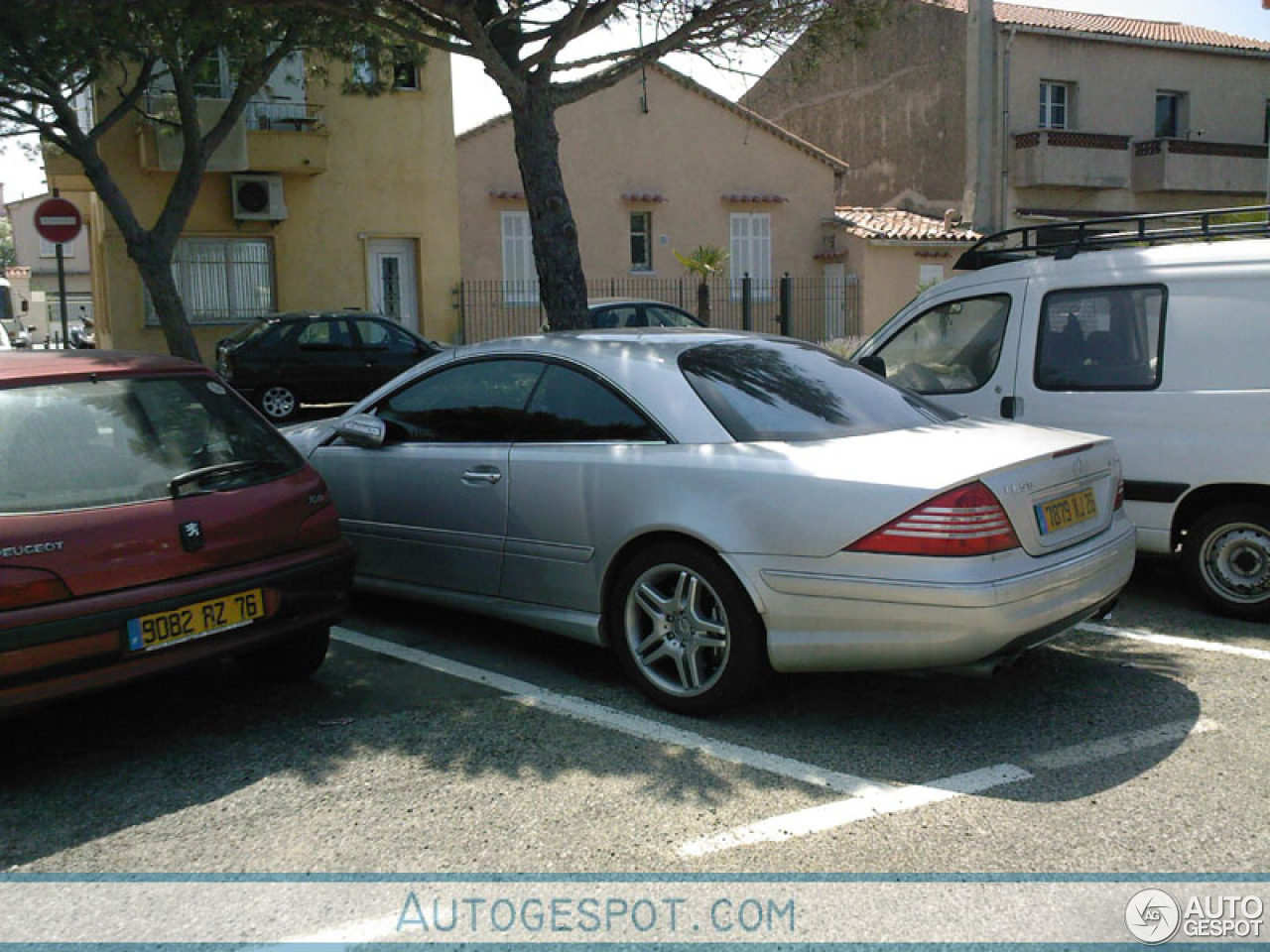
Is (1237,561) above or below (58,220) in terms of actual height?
below

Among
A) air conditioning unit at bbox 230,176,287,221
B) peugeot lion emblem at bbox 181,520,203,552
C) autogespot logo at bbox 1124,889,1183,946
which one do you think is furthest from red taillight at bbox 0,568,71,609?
air conditioning unit at bbox 230,176,287,221

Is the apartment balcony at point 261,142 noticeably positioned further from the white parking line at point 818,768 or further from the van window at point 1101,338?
the white parking line at point 818,768

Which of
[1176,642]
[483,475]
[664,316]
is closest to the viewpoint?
[483,475]

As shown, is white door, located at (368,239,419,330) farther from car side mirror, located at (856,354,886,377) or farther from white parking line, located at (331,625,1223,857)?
white parking line, located at (331,625,1223,857)

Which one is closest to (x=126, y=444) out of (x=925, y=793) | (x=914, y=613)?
(x=914, y=613)

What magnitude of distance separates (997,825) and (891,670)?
763 millimetres

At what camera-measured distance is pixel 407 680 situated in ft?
17.2

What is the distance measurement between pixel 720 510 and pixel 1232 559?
3.07m

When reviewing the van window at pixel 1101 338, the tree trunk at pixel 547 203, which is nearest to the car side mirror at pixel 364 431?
the tree trunk at pixel 547 203

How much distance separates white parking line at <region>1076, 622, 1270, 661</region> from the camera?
5.43 meters

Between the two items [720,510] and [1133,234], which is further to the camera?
[1133,234]

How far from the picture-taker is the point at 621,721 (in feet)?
15.4

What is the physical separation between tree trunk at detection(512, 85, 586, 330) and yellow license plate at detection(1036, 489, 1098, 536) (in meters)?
5.14

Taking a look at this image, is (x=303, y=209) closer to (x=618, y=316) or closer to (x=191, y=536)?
(x=618, y=316)
